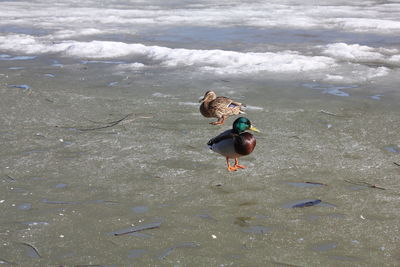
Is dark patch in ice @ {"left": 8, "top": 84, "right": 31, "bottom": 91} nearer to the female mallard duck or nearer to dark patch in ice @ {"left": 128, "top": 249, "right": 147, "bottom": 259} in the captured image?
the female mallard duck

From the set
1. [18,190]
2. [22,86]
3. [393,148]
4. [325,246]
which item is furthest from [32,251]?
[22,86]

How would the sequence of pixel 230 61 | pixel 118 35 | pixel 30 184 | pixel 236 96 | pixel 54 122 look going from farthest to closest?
pixel 118 35 < pixel 230 61 < pixel 236 96 < pixel 54 122 < pixel 30 184

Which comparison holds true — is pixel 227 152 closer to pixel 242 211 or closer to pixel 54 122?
pixel 242 211

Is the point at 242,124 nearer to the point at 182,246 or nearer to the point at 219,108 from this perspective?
the point at 219,108

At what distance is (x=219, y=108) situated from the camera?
5172mm

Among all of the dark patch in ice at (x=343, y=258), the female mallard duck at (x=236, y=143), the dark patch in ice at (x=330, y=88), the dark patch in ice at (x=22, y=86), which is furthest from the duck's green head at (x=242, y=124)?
the dark patch in ice at (x=22, y=86)

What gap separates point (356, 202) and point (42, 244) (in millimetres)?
1954

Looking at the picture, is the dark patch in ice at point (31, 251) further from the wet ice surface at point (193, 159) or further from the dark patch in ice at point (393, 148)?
the dark patch in ice at point (393, 148)

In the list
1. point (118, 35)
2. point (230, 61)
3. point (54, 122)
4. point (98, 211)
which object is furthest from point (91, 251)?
point (118, 35)

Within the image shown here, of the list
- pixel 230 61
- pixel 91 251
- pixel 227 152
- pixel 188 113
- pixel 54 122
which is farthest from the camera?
pixel 230 61

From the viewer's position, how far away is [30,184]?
3.78 m

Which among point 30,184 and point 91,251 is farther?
point 30,184

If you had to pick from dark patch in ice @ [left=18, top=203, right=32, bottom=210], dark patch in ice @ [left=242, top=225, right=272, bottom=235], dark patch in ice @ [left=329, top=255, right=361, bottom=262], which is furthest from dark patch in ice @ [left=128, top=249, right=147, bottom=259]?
dark patch in ice @ [left=329, top=255, right=361, bottom=262]

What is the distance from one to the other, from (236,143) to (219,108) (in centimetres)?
125
